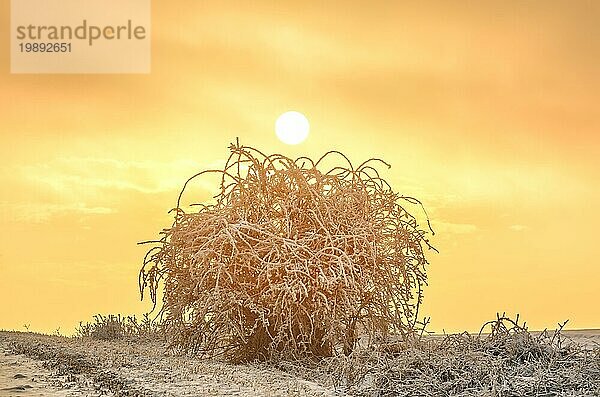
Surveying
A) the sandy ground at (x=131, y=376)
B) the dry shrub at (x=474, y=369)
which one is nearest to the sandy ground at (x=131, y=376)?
the sandy ground at (x=131, y=376)

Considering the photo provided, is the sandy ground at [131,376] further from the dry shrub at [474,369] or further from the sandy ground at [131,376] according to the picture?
the dry shrub at [474,369]

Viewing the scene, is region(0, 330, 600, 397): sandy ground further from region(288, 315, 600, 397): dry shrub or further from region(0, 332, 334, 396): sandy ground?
region(288, 315, 600, 397): dry shrub

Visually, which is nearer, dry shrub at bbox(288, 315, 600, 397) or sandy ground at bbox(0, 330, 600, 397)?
dry shrub at bbox(288, 315, 600, 397)

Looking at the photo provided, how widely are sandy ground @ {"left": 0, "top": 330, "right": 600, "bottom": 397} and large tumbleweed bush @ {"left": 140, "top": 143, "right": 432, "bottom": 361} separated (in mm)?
735

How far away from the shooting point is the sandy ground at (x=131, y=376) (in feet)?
33.0

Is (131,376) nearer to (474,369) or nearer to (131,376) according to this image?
(131,376)

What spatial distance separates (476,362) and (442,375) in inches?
19.2

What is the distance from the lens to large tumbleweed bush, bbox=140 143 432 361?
12.5m

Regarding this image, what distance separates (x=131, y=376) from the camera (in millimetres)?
11164

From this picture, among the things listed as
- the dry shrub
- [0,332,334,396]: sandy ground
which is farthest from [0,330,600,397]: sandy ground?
the dry shrub

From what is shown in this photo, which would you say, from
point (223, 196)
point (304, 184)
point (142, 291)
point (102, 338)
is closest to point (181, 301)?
point (142, 291)

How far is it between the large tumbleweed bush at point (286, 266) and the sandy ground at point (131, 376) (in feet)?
2.41

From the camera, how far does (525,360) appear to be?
33.9ft

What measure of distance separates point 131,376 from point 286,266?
288 cm
